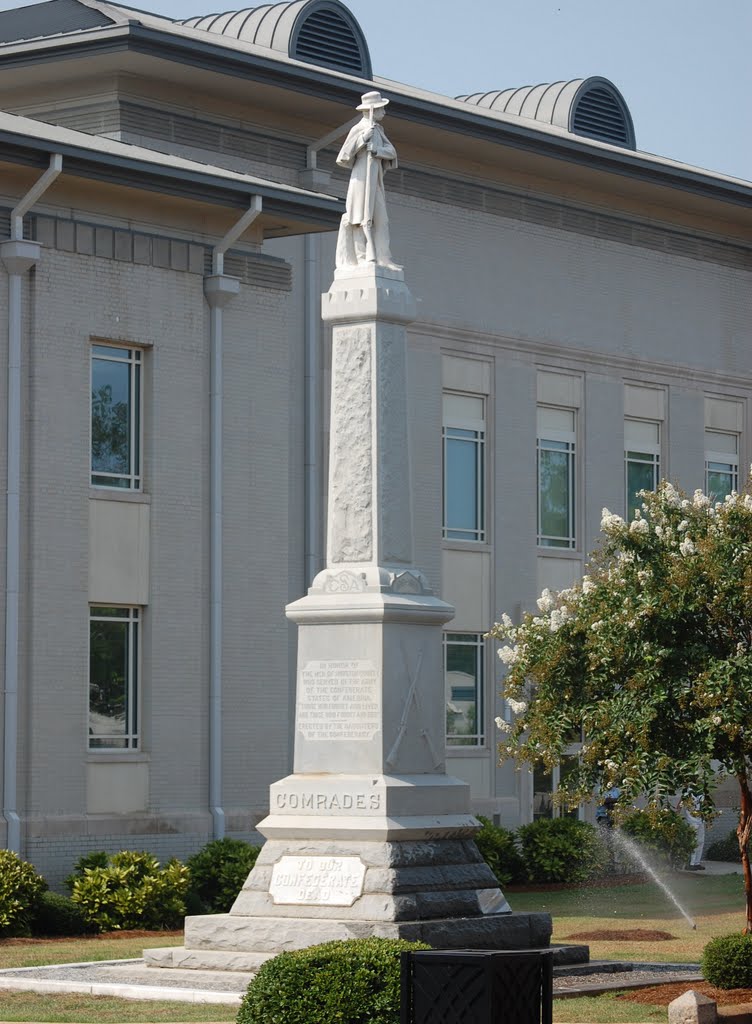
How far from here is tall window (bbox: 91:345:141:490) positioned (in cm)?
2939

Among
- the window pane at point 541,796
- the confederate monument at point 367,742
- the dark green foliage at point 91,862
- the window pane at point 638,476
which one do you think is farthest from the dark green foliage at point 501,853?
the confederate monument at point 367,742

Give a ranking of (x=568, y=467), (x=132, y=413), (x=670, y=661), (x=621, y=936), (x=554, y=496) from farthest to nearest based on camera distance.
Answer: (x=568, y=467)
(x=554, y=496)
(x=132, y=413)
(x=621, y=936)
(x=670, y=661)

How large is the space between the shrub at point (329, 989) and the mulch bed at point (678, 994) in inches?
203

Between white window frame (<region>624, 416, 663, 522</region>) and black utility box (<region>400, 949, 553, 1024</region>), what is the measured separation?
29.8 meters

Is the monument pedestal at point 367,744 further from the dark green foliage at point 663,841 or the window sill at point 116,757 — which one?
the dark green foliage at point 663,841

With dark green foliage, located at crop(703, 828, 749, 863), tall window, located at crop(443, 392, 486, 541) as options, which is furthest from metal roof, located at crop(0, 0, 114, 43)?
dark green foliage, located at crop(703, 828, 749, 863)

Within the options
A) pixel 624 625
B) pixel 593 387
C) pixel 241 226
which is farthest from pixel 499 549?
pixel 624 625

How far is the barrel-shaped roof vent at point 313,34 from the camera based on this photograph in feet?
116

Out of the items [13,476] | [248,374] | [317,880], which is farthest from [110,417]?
[317,880]

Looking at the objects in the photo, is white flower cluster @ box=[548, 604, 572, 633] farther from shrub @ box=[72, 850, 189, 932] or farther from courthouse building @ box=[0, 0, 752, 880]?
courthouse building @ box=[0, 0, 752, 880]

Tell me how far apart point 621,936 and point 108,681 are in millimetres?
8341

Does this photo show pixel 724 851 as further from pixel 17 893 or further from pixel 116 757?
pixel 17 893

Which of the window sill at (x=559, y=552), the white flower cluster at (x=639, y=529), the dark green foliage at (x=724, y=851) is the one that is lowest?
the dark green foliage at (x=724, y=851)

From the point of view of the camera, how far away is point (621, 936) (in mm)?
24859
